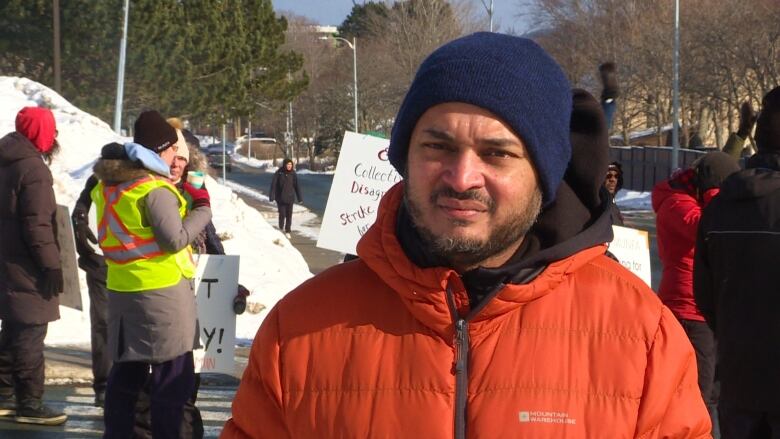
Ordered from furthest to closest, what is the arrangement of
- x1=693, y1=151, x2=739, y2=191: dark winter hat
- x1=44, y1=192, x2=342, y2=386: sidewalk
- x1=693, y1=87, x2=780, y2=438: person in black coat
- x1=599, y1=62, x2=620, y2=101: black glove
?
1. x1=44, y1=192, x2=342, y2=386: sidewalk
2. x1=693, y1=151, x2=739, y2=191: dark winter hat
3. x1=599, y1=62, x2=620, y2=101: black glove
4. x1=693, y1=87, x2=780, y2=438: person in black coat

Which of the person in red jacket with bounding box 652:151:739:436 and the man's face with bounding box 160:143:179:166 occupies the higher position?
the man's face with bounding box 160:143:179:166

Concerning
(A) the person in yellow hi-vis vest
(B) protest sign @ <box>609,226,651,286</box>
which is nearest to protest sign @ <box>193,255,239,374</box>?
(A) the person in yellow hi-vis vest

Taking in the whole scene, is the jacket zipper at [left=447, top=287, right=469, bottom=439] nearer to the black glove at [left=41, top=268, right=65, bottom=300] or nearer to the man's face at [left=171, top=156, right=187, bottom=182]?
the man's face at [left=171, top=156, right=187, bottom=182]

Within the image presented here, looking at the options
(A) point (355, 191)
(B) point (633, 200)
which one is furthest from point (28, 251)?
(B) point (633, 200)

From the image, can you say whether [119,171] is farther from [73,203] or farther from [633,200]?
[633,200]

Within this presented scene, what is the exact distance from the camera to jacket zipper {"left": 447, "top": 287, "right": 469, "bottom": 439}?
6.43 ft

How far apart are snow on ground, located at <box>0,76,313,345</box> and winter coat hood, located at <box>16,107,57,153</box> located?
11.0ft

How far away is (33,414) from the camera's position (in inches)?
257

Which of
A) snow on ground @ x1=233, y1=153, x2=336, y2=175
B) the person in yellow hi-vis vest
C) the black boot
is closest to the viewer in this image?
the person in yellow hi-vis vest

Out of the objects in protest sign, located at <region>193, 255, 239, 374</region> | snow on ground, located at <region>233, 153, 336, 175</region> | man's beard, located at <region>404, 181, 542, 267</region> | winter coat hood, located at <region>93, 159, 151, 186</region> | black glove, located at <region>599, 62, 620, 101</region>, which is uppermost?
snow on ground, located at <region>233, 153, 336, 175</region>

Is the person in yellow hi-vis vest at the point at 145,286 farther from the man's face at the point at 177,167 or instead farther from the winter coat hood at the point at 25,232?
the winter coat hood at the point at 25,232

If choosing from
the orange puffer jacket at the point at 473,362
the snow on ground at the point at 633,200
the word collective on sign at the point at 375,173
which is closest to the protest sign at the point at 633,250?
the word collective on sign at the point at 375,173

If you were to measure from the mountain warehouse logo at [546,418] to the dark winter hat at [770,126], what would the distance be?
2.51m

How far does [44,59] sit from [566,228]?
30.5m
